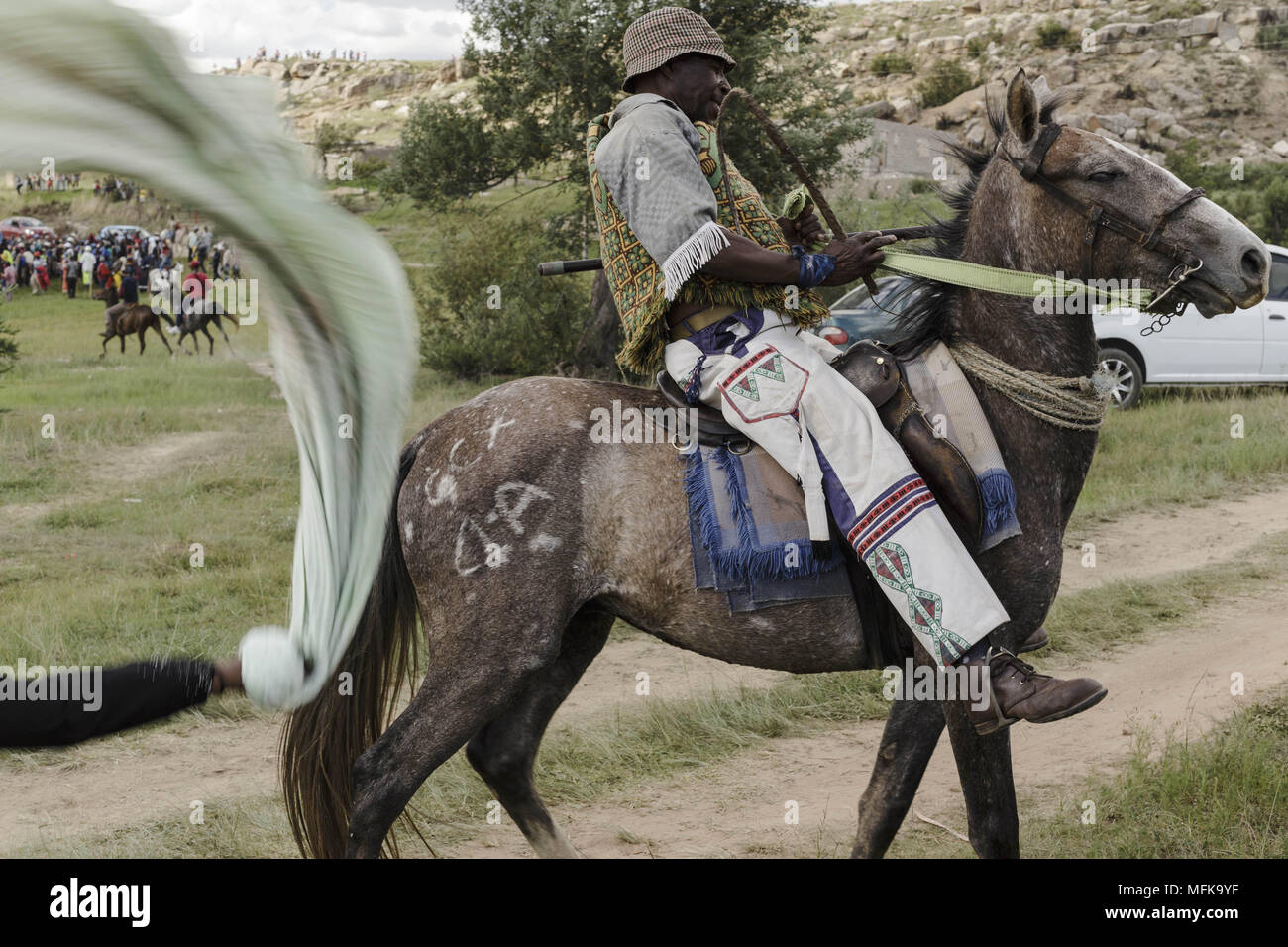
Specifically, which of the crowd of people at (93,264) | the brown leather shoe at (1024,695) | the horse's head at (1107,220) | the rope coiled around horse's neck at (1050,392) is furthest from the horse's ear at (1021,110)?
the crowd of people at (93,264)

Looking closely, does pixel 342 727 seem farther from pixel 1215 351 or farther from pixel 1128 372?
pixel 1215 351

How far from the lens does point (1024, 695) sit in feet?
11.0

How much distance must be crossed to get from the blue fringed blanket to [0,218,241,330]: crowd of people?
56.8 feet

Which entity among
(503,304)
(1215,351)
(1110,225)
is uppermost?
(1110,225)

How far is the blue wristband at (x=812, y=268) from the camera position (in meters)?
3.58

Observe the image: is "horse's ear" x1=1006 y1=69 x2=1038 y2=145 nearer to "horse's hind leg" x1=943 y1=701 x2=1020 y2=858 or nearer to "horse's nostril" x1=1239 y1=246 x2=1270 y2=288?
"horse's nostril" x1=1239 y1=246 x2=1270 y2=288

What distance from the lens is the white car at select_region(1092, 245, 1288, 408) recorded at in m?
14.0

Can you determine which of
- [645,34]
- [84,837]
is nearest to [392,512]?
[645,34]

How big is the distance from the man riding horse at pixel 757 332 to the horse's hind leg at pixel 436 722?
3.30 feet

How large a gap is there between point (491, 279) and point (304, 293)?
14.5 meters

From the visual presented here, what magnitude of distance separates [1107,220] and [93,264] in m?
28.7

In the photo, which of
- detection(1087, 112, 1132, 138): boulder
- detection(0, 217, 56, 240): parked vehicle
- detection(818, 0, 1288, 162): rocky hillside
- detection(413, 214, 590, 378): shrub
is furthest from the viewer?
detection(818, 0, 1288, 162): rocky hillside

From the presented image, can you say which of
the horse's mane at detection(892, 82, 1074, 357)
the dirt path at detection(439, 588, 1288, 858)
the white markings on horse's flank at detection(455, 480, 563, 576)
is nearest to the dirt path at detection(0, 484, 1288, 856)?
the dirt path at detection(439, 588, 1288, 858)

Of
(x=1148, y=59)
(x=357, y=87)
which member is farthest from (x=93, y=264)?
(x=357, y=87)
